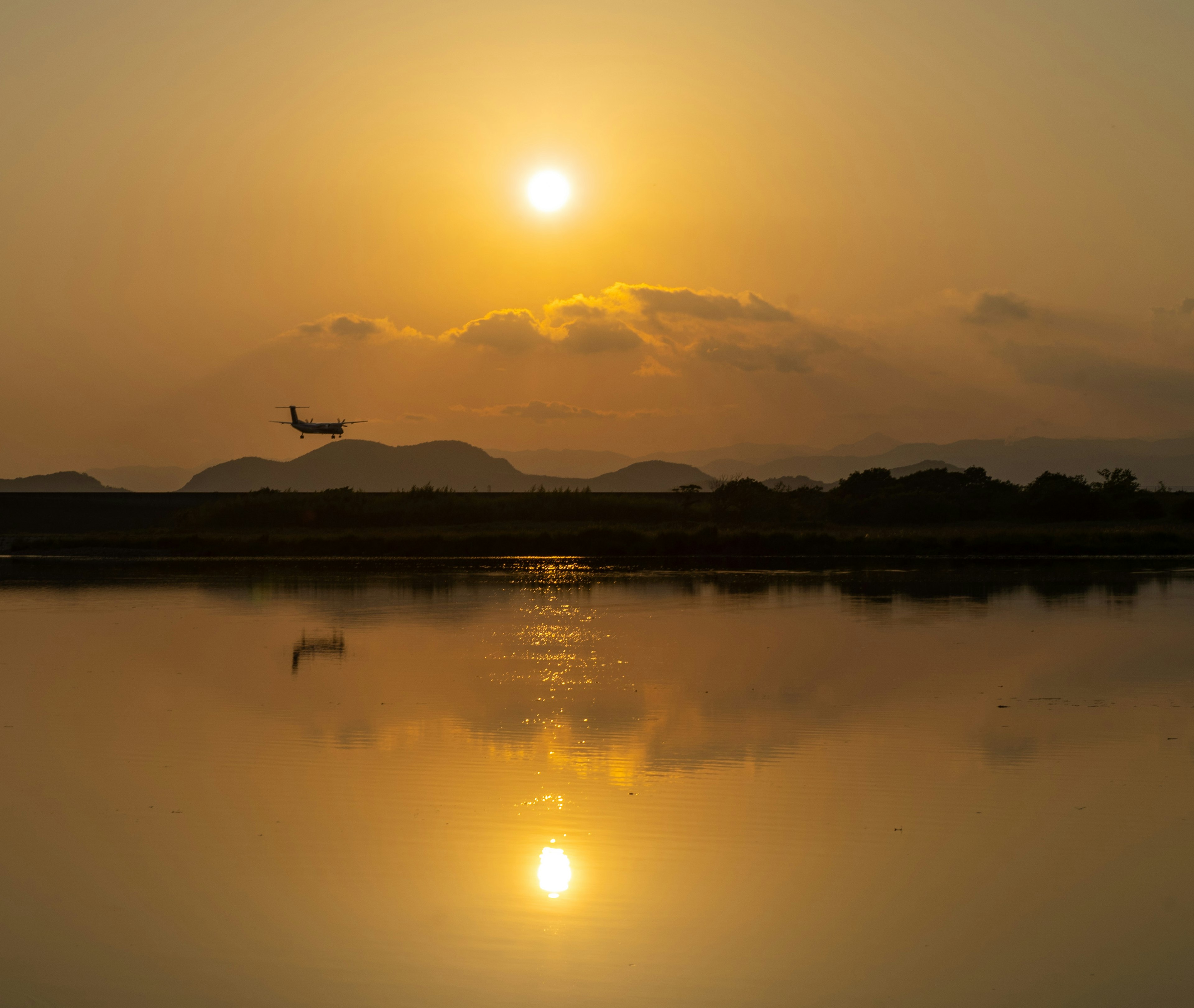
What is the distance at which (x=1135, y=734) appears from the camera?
1383 centimetres

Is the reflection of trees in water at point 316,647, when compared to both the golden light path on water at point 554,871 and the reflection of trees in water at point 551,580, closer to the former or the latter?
the reflection of trees in water at point 551,580

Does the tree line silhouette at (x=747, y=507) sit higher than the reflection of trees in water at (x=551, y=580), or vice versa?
the tree line silhouette at (x=747, y=507)

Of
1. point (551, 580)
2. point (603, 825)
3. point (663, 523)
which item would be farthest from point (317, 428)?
point (603, 825)

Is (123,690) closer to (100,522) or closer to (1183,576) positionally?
(1183,576)

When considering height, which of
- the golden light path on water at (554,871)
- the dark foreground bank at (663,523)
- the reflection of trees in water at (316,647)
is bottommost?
the golden light path on water at (554,871)

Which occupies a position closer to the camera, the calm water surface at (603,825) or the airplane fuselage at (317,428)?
the calm water surface at (603,825)

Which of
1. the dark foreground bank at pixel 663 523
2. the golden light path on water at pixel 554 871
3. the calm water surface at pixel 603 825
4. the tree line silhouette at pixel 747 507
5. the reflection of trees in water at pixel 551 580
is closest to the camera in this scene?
the calm water surface at pixel 603 825

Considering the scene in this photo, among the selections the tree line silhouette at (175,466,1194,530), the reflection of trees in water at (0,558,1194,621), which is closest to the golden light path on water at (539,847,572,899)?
the reflection of trees in water at (0,558,1194,621)

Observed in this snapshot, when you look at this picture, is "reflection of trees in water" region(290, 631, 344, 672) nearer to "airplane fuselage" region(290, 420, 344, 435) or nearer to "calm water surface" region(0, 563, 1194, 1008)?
"calm water surface" region(0, 563, 1194, 1008)

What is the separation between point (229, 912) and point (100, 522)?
7703 cm

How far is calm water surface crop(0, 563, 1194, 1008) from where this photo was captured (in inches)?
299

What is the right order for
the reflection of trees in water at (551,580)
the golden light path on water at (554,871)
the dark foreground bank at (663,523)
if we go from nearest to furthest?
the golden light path on water at (554,871), the reflection of trees in water at (551,580), the dark foreground bank at (663,523)

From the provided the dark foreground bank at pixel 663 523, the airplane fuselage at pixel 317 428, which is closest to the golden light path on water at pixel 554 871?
the dark foreground bank at pixel 663 523

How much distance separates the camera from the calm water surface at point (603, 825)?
7.60 m
